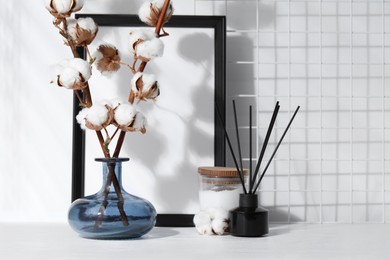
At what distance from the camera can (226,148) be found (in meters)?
Result: 1.43

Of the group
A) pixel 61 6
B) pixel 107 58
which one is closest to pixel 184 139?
pixel 107 58

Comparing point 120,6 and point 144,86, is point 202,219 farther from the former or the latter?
point 120,6

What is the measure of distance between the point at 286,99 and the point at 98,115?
504 millimetres

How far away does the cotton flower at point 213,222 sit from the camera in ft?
3.99

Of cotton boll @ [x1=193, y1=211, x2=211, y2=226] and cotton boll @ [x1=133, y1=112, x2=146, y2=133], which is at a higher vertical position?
cotton boll @ [x1=133, y1=112, x2=146, y2=133]

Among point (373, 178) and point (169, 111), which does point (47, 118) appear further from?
point (373, 178)

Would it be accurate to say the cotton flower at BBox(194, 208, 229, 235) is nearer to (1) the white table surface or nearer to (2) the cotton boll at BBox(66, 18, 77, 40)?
(1) the white table surface

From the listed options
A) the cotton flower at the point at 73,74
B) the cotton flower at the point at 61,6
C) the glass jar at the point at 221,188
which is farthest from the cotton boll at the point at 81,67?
the glass jar at the point at 221,188

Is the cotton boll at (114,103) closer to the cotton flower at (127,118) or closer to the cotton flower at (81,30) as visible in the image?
the cotton flower at (127,118)

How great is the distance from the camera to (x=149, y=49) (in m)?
1.21

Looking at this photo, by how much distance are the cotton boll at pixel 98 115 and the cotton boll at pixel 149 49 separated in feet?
0.47

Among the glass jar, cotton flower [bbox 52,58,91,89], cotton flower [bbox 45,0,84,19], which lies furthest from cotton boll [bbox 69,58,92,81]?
the glass jar

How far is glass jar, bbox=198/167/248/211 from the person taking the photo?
49.3 inches

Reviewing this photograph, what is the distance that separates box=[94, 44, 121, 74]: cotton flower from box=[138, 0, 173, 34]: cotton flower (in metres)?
0.09
